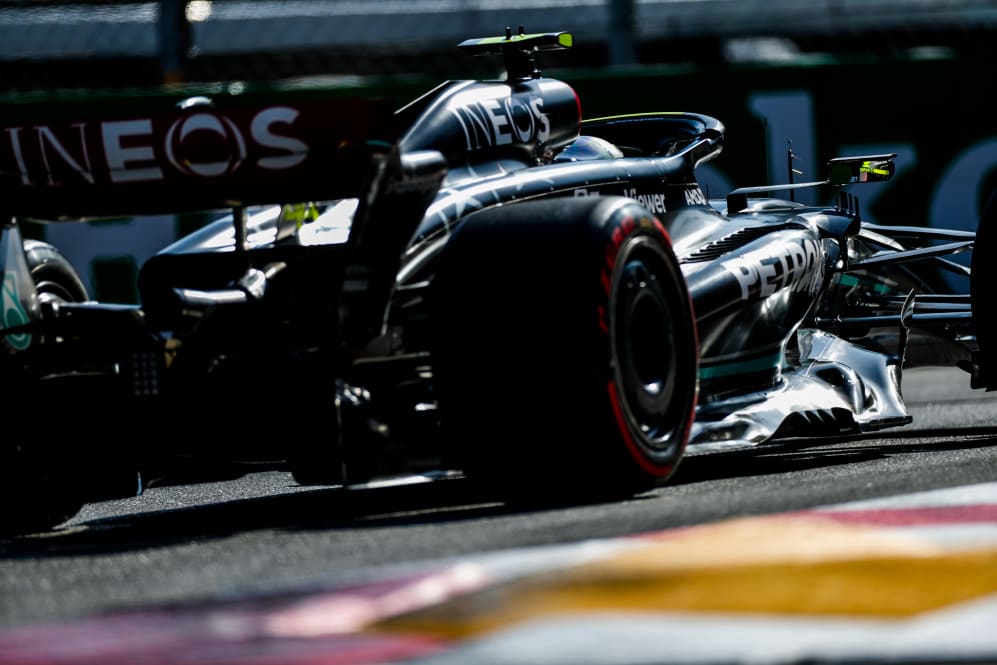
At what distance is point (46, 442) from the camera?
4918mm

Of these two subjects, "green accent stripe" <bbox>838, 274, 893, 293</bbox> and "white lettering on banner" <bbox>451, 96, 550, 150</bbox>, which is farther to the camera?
"green accent stripe" <bbox>838, 274, 893, 293</bbox>

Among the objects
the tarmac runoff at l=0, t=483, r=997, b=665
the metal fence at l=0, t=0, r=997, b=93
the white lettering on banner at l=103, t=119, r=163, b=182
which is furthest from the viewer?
the metal fence at l=0, t=0, r=997, b=93

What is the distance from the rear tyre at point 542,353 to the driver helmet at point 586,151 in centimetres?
141

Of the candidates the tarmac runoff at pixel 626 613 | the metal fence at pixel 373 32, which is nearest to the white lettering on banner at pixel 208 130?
the tarmac runoff at pixel 626 613

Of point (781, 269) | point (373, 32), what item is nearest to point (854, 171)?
point (781, 269)

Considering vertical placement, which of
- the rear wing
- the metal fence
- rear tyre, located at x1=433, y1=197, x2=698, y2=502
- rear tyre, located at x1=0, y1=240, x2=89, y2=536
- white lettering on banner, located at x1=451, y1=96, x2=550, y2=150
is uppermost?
the rear wing

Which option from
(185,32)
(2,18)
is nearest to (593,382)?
(185,32)

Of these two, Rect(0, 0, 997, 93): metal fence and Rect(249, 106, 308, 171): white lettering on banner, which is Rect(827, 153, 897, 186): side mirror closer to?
Rect(249, 106, 308, 171): white lettering on banner

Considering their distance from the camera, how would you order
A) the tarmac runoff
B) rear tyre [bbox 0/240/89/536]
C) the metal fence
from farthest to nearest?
1. the metal fence
2. rear tyre [bbox 0/240/89/536]
3. the tarmac runoff

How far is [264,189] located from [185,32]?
8.72 meters

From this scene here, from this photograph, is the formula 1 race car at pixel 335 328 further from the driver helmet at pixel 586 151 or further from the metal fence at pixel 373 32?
the metal fence at pixel 373 32

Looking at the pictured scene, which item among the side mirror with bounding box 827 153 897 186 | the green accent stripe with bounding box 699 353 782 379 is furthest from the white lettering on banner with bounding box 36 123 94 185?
the side mirror with bounding box 827 153 897 186

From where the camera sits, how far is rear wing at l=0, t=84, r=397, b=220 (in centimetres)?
443

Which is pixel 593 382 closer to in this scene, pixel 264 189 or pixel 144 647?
pixel 264 189
